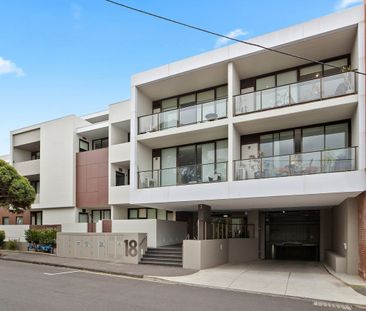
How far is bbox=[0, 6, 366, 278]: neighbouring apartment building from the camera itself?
1410 cm

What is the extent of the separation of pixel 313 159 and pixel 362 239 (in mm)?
3470

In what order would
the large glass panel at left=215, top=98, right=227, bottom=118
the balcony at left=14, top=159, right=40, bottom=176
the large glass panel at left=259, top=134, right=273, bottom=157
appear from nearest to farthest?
1. the large glass panel at left=215, top=98, right=227, bottom=118
2. the large glass panel at left=259, top=134, right=273, bottom=157
3. the balcony at left=14, top=159, right=40, bottom=176

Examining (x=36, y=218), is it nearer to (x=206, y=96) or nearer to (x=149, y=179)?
(x=149, y=179)

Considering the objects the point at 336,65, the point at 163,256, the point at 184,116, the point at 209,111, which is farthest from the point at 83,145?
the point at 336,65

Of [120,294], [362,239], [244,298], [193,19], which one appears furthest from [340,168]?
[120,294]

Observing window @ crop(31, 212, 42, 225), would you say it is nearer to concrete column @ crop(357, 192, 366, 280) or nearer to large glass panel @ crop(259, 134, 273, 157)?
large glass panel @ crop(259, 134, 273, 157)

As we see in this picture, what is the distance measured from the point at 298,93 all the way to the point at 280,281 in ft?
24.9

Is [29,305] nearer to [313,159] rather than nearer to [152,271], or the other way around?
[152,271]

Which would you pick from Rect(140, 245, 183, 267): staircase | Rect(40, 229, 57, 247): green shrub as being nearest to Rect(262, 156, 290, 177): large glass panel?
Rect(140, 245, 183, 267): staircase

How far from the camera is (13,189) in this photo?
20766mm

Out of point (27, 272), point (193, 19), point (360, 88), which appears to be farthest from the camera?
point (27, 272)

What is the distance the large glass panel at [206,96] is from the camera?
1934 cm

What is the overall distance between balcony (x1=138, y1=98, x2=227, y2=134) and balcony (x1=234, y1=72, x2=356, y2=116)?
1019mm

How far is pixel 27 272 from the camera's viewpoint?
14.8m
